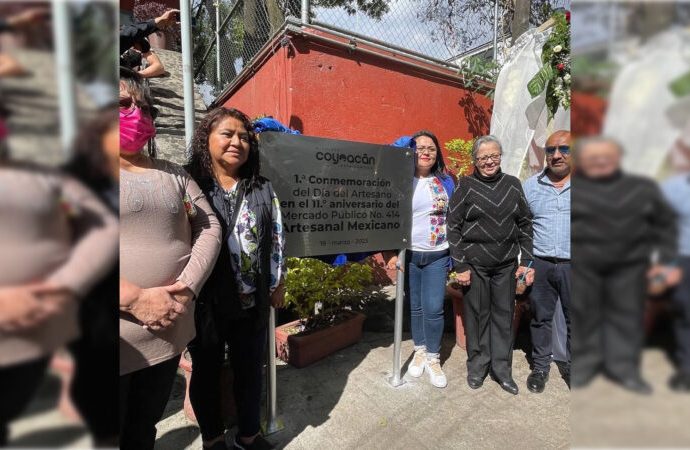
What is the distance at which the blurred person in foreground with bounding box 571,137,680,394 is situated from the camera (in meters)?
0.32

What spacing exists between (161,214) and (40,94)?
45.6 inches

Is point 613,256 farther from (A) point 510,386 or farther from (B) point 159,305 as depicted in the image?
(A) point 510,386

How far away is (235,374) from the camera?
6.40 feet

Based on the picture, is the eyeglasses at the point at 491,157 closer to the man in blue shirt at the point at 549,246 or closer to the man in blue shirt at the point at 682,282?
the man in blue shirt at the point at 549,246

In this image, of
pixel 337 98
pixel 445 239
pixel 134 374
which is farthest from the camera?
pixel 337 98

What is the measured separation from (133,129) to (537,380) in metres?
2.96

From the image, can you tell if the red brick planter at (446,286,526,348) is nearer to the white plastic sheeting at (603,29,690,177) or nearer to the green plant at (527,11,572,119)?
the green plant at (527,11,572,119)

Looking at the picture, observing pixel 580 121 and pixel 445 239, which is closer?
pixel 580 121

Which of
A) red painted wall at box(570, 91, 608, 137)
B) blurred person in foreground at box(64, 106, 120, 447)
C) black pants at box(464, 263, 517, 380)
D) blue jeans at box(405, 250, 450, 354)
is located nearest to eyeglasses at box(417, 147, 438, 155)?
blue jeans at box(405, 250, 450, 354)

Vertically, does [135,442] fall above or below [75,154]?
below

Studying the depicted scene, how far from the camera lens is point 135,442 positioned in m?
1.55

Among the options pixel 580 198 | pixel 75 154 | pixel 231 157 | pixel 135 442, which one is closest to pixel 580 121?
pixel 580 198

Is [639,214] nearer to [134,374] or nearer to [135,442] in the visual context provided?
[134,374]

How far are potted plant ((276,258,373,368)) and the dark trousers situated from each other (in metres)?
2.88
